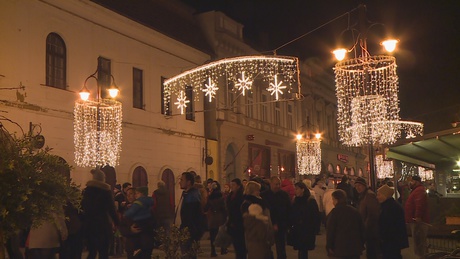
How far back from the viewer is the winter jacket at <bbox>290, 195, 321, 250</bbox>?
1122 cm

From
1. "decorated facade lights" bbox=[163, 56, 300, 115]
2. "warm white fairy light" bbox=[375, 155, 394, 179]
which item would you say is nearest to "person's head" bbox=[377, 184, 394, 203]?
"decorated facade lights" bbox=[163, 56, 300, 115]

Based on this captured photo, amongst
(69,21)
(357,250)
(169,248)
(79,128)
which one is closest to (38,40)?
(69,21)

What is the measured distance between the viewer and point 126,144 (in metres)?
22.3

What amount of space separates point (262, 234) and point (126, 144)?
1407 cm

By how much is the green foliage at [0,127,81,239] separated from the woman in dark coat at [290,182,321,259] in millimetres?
6956

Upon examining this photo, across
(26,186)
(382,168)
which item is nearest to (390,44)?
(26,186)

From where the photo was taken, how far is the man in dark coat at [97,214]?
10.1 meters

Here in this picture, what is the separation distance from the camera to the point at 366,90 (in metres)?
12.4

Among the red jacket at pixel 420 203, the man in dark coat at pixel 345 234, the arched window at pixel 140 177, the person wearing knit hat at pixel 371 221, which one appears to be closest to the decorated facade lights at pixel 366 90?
the red jacket at pixel 420 203

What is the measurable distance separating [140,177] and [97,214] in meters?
13.1

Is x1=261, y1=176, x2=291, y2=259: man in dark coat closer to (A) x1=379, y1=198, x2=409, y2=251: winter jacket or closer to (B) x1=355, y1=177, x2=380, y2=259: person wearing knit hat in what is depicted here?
(B) x1=355, y1=177, x2=380, y2=259: person wearing knit hat

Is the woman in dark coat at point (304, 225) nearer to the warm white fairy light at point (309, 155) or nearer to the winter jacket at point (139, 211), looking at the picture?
the winter jacket at point (139, 211)

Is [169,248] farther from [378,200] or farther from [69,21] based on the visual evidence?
[69,21]

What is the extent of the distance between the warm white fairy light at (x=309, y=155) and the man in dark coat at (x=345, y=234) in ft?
72.5
